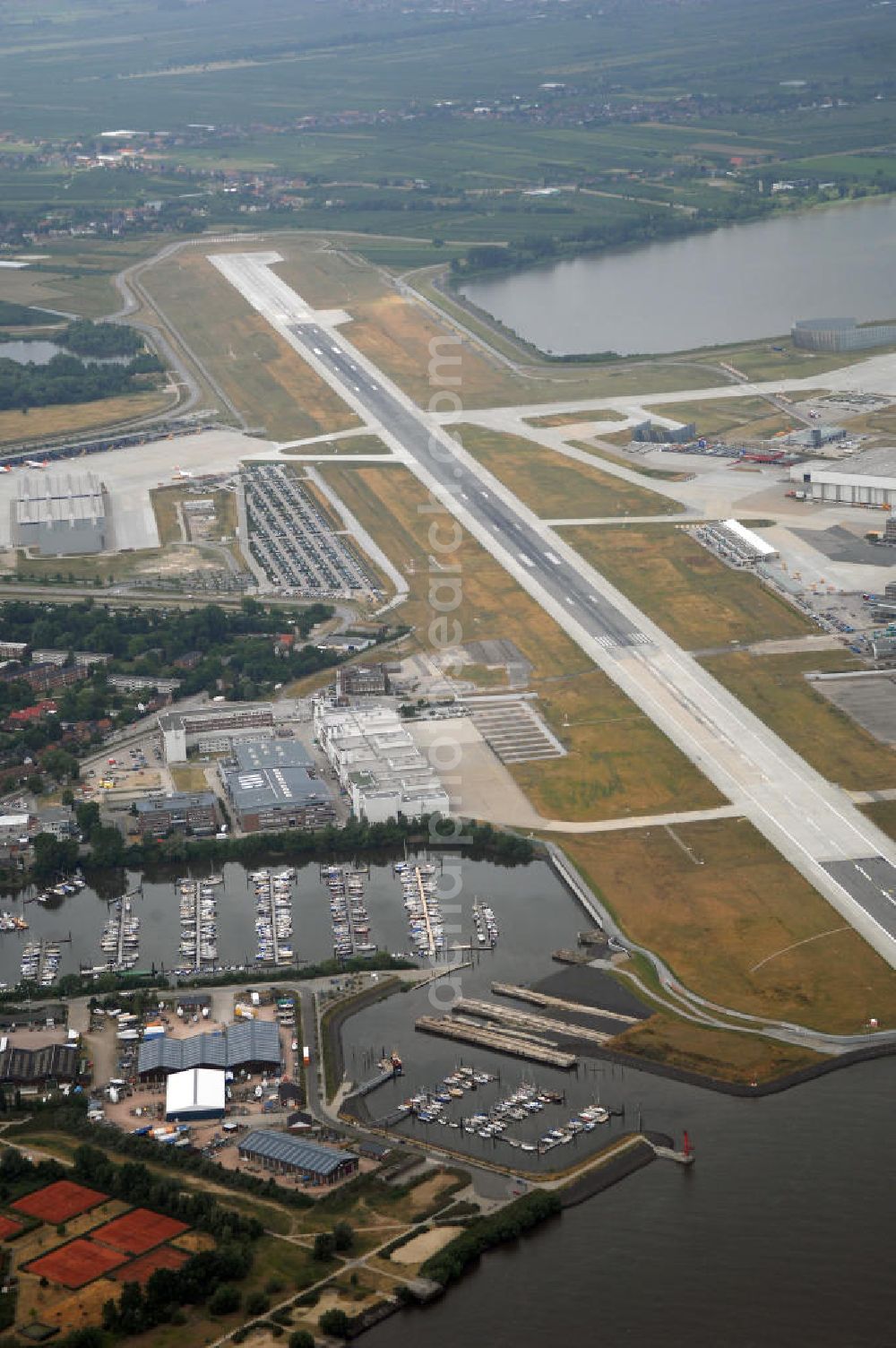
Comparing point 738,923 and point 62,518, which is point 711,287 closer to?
point 62,518

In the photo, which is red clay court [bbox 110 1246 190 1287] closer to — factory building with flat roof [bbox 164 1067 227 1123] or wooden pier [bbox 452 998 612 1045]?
factory building with flat roof [bbox 164 1067 227 1123]

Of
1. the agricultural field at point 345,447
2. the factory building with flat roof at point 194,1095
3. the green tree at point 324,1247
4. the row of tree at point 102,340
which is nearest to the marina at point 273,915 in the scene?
the factory building with flat roof at point 194,1095

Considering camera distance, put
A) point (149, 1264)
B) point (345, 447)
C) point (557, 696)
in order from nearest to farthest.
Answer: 1. point (149, 1264)
2. point (557, 696)
3. point (345, 447)

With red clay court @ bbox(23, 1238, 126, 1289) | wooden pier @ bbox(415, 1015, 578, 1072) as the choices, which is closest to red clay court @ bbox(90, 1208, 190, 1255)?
red clay court @ bbox(23, 1238, 126, 1289)

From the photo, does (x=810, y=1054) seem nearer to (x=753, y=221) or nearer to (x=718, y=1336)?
(x=718, y=1336)

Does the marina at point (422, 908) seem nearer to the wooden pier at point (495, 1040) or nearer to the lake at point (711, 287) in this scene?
the wooden pier at point (495, 1040)

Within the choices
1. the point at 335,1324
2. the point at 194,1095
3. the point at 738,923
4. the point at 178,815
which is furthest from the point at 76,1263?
the point at 178,815
